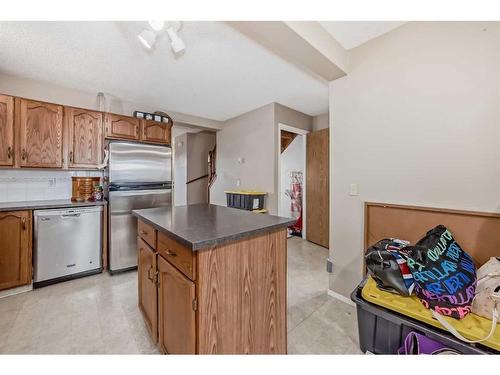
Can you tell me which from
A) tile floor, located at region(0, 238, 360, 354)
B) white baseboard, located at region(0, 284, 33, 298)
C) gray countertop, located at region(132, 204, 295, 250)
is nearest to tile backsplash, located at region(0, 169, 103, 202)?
white baseboard, located at region(0, 284, 33, 298)

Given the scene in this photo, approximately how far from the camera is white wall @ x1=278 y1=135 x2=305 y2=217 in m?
4.45

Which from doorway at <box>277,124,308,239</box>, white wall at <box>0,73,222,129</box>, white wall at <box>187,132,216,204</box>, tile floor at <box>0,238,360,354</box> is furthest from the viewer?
white wall at <box>187,132,216,204</box>

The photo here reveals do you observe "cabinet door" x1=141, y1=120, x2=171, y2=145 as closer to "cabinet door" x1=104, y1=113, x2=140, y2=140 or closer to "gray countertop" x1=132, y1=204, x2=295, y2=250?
"cabinet door" x1=104, y1=113, x2=140, y2=140

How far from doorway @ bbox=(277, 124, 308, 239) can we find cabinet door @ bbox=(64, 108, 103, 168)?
9.92ft

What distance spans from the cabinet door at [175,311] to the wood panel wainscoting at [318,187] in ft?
9.63

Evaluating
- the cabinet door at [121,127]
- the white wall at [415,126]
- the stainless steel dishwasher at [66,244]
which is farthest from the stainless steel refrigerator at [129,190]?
the white wall at [415,126]

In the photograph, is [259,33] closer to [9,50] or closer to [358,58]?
[358,58]

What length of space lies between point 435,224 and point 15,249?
3.78 m

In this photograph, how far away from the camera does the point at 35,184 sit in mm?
2707

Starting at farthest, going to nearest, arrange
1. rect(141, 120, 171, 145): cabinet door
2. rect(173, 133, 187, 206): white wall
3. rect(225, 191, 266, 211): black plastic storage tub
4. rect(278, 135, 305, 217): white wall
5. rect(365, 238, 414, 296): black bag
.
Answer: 1. rect(173, 133, 187, 206): white wall
2. rect(278, 135, 305, 217): white wall
3. rect(225, 191, 266, 211): black plastic storage tub
4. rect(141, 120, 171, 145): cabinet door
5. rect(365, 238, 414, 296): black bag

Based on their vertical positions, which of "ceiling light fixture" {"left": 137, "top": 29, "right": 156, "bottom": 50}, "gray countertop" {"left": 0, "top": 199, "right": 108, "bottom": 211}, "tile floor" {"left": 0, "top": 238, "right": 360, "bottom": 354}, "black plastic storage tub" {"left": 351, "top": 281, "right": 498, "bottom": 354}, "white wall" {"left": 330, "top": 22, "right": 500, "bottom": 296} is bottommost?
"tile floor" {"left": 0, "top": 238, "right": 360, "bottom": 354}

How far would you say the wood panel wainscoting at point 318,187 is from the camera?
3.69 m

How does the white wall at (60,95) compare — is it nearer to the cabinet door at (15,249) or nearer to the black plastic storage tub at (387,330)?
the cabinet door at (15,249)
